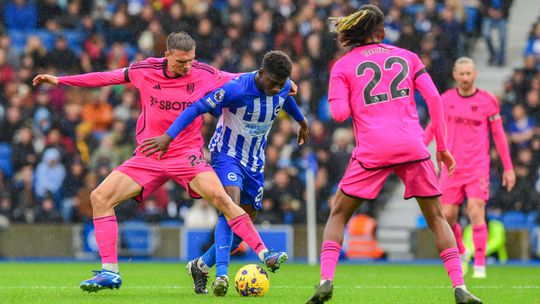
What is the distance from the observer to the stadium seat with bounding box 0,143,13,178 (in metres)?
20.1

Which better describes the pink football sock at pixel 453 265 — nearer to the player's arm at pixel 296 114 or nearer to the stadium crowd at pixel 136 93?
the player's arm at pixel 296 114

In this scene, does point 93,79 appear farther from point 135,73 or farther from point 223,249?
point 223,249

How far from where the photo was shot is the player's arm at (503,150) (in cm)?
1290

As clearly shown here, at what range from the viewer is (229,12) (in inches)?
886

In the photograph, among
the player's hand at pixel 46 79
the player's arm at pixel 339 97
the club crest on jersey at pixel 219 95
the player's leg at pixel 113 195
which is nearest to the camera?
the player's arm at pixel 339 97

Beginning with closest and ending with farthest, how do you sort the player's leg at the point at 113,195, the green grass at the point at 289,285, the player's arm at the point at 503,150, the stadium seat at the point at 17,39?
the green grass at the point at 289,285, the player's leg at the point at 113,195, the player's arm at the point at 503,150, the stadium seat at the point at 17,39

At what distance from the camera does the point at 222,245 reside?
9719mm

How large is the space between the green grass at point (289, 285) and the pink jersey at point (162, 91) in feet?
4.74

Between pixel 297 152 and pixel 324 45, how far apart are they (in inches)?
109

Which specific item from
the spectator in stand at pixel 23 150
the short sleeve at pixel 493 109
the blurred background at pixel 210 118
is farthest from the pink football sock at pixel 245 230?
the spectator in stand at pixel 23 150

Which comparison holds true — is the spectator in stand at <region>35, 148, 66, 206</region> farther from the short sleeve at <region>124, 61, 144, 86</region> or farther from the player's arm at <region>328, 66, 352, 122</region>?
the player's arm at <region>328, 66, 352, 122</region>

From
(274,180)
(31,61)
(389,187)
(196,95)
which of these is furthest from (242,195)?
(31,61)

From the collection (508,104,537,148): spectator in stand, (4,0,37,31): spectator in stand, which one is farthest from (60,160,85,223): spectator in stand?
(508,104,537,148): spectator in stand

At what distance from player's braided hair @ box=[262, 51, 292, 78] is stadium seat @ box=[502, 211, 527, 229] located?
10.8 metres
